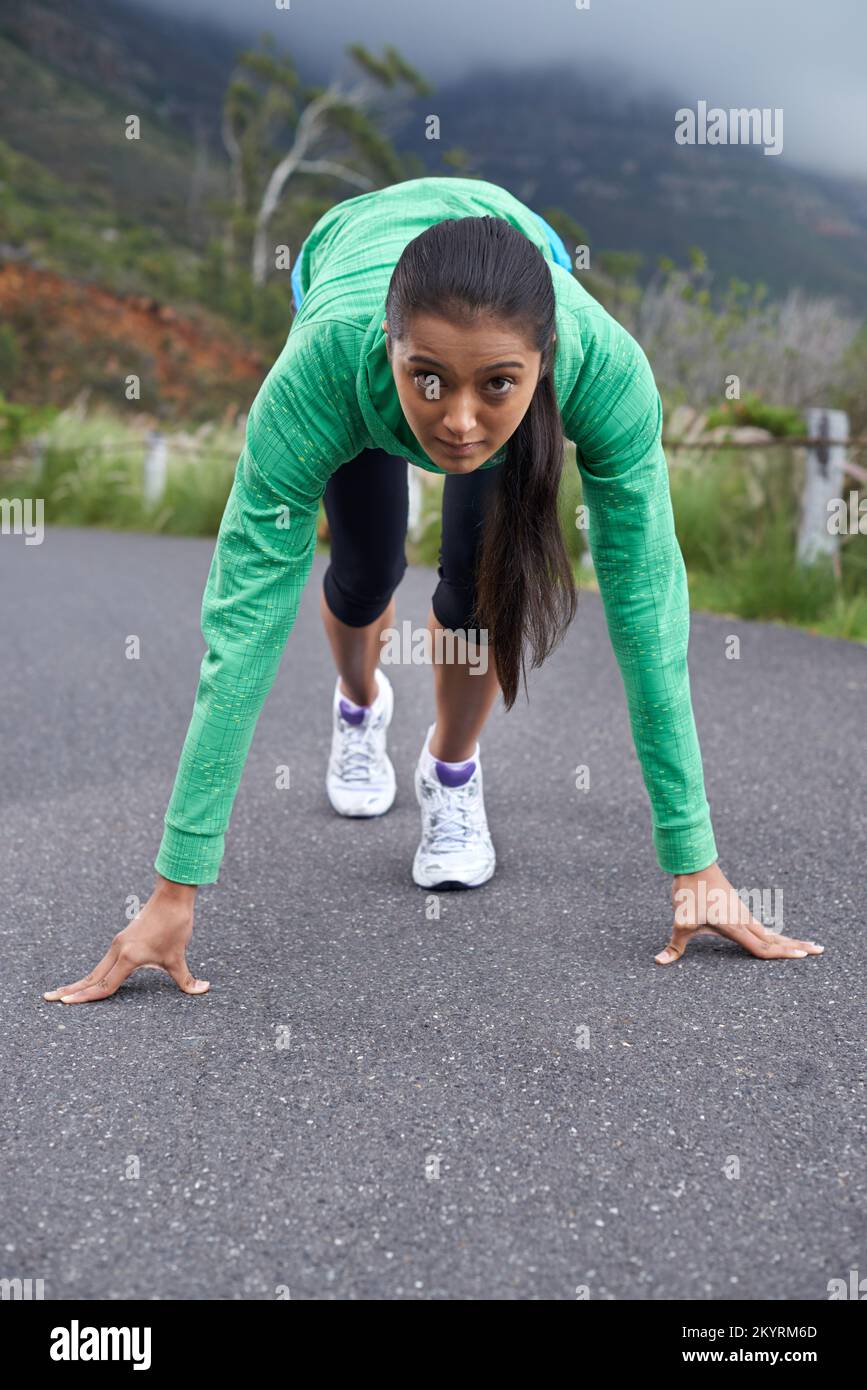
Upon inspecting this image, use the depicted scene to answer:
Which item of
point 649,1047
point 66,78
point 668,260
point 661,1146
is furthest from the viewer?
point 66,78

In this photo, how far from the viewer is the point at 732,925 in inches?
95.2

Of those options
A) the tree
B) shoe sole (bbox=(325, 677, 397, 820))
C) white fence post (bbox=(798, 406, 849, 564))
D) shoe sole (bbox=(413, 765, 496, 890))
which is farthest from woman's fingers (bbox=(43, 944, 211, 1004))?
the tree

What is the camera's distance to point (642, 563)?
2.23 metres

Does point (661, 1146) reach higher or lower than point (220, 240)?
lower

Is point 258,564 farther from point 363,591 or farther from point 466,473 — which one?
point 363,591

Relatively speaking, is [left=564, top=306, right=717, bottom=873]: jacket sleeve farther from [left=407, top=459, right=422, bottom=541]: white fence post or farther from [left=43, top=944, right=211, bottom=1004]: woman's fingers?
[left=407, top=459, right=422, bottom=541]: white fence post

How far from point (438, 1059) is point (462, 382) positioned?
107cm

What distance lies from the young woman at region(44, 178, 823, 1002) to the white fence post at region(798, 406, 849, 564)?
414 centimetres

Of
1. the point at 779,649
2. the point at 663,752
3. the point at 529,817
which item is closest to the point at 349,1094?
the point at 663,752

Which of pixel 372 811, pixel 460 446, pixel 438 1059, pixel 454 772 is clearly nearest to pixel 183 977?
pixel 438 1059

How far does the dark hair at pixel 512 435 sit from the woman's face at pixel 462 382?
0.07 ft

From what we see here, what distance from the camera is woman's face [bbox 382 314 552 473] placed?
5.71 feet

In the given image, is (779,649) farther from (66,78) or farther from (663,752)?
(66,78)

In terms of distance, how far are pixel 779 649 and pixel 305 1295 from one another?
14.9 ft
